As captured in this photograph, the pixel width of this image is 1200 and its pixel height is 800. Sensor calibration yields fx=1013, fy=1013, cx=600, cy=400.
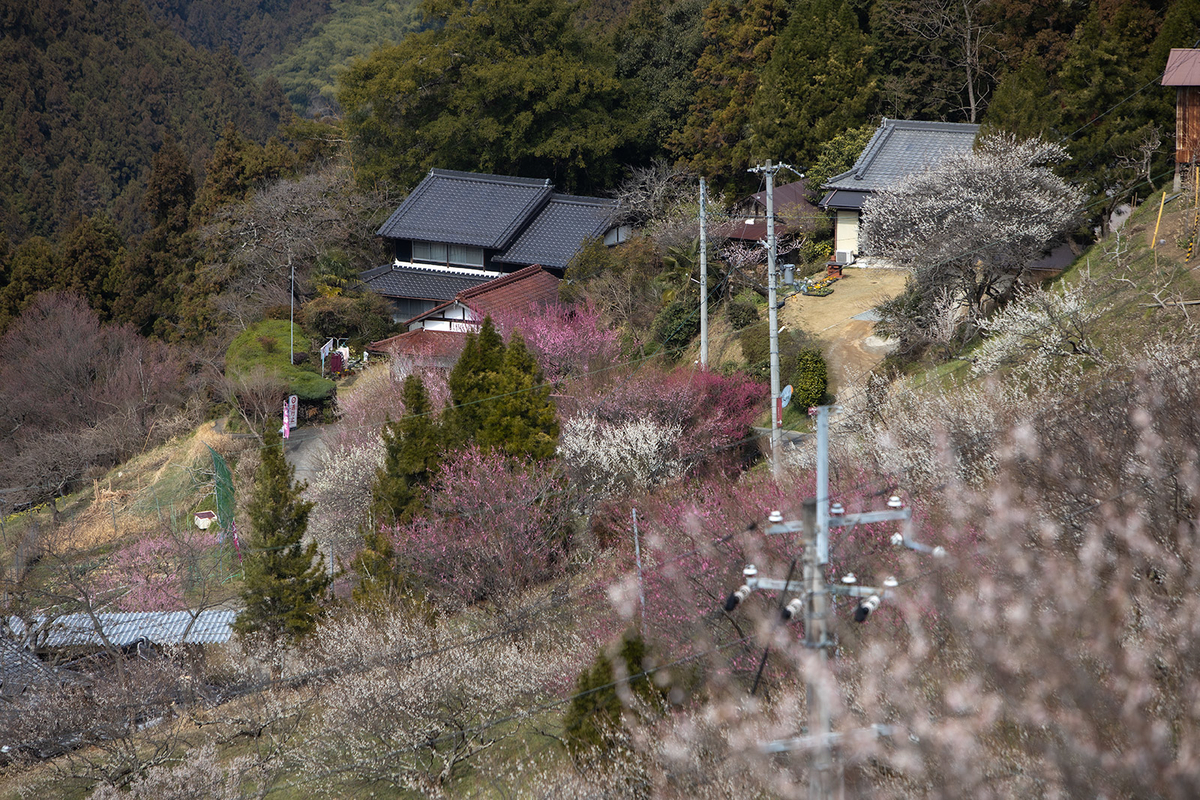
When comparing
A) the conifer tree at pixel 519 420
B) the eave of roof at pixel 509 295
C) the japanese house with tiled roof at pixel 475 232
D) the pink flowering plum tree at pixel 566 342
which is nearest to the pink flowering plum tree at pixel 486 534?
the conifer tree at pixel 519 420

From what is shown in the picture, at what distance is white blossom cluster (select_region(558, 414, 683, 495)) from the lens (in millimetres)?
18875

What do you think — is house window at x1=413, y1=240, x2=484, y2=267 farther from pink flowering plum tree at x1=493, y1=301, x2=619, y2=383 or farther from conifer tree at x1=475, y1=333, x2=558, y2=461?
conifer tree at x1=475, y1=333, x2=558, y2=461

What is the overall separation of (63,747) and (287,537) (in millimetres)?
4366

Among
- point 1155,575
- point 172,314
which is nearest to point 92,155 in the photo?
point 172,314

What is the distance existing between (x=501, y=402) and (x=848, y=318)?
33.1 feet

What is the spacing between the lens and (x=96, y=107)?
7000 centimetres

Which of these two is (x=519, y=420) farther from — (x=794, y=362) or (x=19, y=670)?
(x=19, y=670)

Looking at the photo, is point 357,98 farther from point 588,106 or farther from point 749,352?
point 749,352

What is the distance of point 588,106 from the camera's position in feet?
122

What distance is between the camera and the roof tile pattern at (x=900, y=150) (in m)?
28.1

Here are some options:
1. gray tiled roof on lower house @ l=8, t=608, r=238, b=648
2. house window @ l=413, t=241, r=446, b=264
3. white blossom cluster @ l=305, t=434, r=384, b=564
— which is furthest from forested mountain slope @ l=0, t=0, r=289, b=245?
gray tiled roof on lower house @ l=8, t=608, r=238, b=648

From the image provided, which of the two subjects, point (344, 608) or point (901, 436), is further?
point (344, 608)

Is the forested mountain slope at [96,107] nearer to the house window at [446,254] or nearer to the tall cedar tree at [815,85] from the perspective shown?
the house window at [446,254]

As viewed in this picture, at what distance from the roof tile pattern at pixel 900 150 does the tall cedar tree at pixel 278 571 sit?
58.6ft
